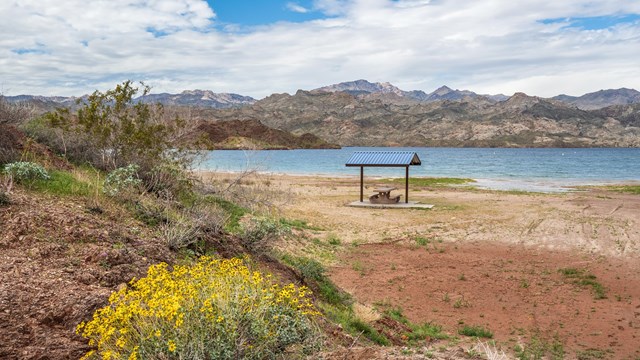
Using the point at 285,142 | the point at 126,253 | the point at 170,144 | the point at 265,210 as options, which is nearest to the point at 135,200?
the point at 126,253

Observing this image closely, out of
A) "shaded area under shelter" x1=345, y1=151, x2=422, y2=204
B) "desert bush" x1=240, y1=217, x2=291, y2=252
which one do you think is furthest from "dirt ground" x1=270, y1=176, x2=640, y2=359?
"shaded area under shelter" x1=345, y1=151, x2=422, y2=204

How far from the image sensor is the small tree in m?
12.3

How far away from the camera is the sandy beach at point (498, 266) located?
31.0ft

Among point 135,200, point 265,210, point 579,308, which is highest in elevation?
point 135,200

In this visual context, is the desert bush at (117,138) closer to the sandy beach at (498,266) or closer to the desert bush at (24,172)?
the desert bush at (24,172)

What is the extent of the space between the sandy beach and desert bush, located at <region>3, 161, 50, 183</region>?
633cm

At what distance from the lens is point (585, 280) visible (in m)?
12.1

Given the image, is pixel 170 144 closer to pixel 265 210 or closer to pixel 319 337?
pixel 265 210

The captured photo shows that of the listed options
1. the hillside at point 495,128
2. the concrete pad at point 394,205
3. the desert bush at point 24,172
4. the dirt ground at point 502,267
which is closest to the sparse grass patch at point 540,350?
the dirt ground at point 502,267

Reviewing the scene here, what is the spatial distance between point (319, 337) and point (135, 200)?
17.4ft

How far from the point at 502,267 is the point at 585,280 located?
196cm

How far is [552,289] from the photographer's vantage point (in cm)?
1147

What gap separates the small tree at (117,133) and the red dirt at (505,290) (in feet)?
18.1

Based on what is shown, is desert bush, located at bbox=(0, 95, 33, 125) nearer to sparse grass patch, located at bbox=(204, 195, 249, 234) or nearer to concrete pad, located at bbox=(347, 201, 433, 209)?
sparse grass patch, located at bbox=(204, 195, 249, 234)
